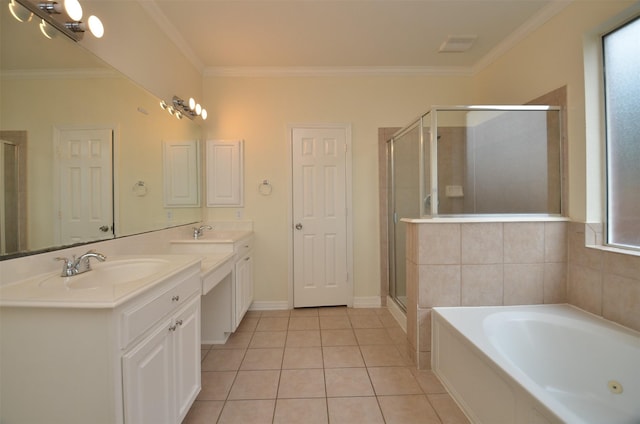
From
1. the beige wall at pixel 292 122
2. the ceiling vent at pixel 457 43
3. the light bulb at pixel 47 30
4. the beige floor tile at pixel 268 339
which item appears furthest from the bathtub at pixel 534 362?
the light bulb at pixel 47 30

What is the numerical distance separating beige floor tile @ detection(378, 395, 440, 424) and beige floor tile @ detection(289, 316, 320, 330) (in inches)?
40.3

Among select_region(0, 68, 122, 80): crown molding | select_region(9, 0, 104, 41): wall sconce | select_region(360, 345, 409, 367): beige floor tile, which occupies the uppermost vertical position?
select_region(9, 0, 104, 41): wall sconce

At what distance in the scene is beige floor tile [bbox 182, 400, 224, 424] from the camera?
1.46 metres

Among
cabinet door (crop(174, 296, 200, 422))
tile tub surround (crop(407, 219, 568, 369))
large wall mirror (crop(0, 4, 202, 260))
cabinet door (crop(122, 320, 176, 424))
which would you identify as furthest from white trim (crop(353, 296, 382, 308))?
large wall mirror (crop(0, 4, 202, 260))

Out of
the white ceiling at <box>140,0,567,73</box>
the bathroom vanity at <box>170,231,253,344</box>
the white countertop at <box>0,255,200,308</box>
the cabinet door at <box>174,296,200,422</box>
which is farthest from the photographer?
the bathroom vanity at <box>170,231,253,344</box>

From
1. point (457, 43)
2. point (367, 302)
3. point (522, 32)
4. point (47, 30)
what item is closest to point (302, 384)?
point (367, 302)

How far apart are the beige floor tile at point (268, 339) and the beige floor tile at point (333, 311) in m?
0.55

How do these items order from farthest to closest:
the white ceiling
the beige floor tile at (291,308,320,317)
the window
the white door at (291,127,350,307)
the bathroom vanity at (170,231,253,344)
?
the white door at (291,127,350,307) → the beige floor tile at (291,308,320,317) → the bathroom vanity at (170,231,253,344) → the white ceiling → the window

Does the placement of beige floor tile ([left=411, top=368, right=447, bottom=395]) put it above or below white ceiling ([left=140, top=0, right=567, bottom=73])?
below

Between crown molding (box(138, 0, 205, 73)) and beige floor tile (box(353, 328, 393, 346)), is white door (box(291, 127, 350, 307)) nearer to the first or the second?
beige floor tile (box(353, 328, 393, 346))

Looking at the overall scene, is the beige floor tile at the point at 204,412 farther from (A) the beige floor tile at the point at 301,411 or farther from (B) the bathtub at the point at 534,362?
(B) the bathtub at the point at 534,362

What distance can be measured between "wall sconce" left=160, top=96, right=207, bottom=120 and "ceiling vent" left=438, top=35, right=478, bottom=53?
2.40 meters

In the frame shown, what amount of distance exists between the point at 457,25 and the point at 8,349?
10.7ft

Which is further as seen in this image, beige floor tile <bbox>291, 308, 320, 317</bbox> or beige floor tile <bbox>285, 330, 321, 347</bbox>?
beige floor tile <bbox>291, 308, 320, 317</bbox>
